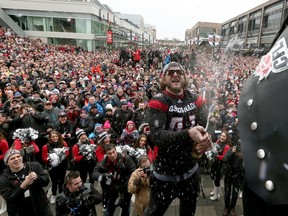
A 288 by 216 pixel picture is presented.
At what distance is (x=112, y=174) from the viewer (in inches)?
185

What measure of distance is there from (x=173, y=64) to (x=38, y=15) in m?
51.4

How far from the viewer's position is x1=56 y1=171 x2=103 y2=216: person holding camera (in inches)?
156

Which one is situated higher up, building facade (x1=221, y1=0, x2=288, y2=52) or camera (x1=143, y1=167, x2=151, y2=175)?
building facade (x1=221, y1=0, x2=288, y2=52)

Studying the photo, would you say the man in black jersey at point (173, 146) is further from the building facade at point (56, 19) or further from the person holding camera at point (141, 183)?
the building facade at point (56, 19)

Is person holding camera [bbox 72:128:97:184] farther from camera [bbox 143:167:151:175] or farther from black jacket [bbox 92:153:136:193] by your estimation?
camera [bbox 143:167:151:175]

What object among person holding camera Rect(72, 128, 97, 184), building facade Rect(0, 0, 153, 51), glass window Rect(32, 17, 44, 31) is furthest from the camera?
glass window Rect(32, 17, 44, 31)

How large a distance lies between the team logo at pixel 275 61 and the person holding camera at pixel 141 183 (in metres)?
3.34

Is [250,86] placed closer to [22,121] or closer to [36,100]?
[22,121]

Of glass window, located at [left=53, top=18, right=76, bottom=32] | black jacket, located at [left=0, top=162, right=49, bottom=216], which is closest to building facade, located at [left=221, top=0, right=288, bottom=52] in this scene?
glass window, located at [left=53, top=18, right=76, bottom=32]

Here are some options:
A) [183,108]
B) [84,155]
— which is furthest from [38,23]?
[183,108]

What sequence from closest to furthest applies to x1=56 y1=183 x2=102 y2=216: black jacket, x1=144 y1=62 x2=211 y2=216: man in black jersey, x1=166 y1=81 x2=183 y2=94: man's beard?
x1=144 y1=62 x2=211 y2=216: man in black jersey < x1=166 y1=81 x2=183 y2=94: man's beard < x1=56 y1=183 x2=102 y2=216: black jacket

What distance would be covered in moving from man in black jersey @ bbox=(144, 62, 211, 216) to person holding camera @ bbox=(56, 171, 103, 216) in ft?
5.93

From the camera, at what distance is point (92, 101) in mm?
9328

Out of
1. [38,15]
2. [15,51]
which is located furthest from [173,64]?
[38,15]
